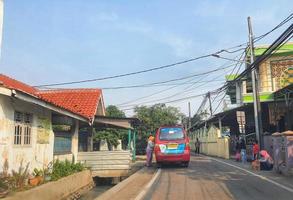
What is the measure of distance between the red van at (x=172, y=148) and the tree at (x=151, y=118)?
97.5 feet

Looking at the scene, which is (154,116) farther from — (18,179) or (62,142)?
(18,179)

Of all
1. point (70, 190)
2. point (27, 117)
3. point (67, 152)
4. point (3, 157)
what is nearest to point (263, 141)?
point (67, 152)

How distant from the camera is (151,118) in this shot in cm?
5572

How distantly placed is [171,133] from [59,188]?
9799 mm

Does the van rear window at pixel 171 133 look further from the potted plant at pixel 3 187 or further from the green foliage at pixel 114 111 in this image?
Answer: the green foliage at pixel 114 111

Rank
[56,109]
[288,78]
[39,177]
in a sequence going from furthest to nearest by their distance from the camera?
[288,78] → [56,109] → [39,177]

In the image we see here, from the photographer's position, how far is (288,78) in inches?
1217

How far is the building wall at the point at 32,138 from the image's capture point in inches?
439

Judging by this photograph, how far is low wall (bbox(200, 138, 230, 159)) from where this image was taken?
32.5 m

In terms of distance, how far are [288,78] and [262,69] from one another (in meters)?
2.26

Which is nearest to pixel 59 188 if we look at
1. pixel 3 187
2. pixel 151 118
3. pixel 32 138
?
pixel 32 138

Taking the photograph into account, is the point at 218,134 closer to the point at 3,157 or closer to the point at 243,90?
the point at 243,90

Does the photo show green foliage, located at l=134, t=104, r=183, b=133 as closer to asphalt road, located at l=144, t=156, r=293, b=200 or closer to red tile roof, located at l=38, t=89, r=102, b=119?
red tile roof, located at l=38, t=89, r=102, b=119

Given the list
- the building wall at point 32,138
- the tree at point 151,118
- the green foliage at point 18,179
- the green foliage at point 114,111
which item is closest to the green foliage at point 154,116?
the tree at point 151,118
